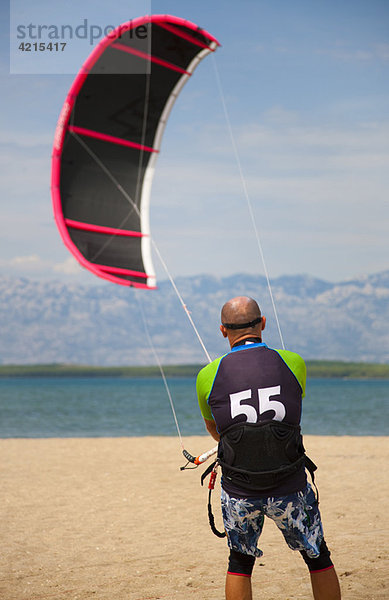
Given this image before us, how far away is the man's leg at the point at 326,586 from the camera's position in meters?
3.30

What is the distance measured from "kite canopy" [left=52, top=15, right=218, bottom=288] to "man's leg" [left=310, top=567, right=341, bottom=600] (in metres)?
4.77

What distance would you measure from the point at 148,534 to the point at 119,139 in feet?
16.8

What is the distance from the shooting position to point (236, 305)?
11.3 ft

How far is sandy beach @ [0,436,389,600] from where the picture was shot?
496 centimetres

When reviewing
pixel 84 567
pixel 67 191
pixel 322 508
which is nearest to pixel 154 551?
pixel 84 567

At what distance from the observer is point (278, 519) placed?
129 inches

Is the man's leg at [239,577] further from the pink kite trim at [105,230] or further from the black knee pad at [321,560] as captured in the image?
the pink kite trim at [105,230]

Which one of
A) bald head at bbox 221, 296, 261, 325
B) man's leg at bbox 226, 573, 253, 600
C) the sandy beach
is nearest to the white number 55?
bald head at bbox 221, 296, 261, 325

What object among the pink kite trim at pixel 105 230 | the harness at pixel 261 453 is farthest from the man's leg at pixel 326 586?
the pink kite trim at pixel 105 230

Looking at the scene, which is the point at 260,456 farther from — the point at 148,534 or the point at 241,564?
the point at 148,534

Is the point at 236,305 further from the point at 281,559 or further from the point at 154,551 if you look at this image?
the point at 154,551

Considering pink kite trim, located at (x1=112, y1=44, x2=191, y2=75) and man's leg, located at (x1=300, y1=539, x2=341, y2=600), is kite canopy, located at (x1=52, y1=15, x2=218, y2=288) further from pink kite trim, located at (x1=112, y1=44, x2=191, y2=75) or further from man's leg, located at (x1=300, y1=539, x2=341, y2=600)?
man's leg, located at (x1=300, y1=539, x2=341, y2=600)

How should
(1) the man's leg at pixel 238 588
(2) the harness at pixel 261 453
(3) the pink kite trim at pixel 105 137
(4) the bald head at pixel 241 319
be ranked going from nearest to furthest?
(2) the harness at pixel 261 453 < (1) the man's leg at pixel 238 588 < (4) the bald head at pixel 241 319 < (3) the pink kite trim at pixel 105 137

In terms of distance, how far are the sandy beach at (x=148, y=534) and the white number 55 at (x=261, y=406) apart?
2184 mm
